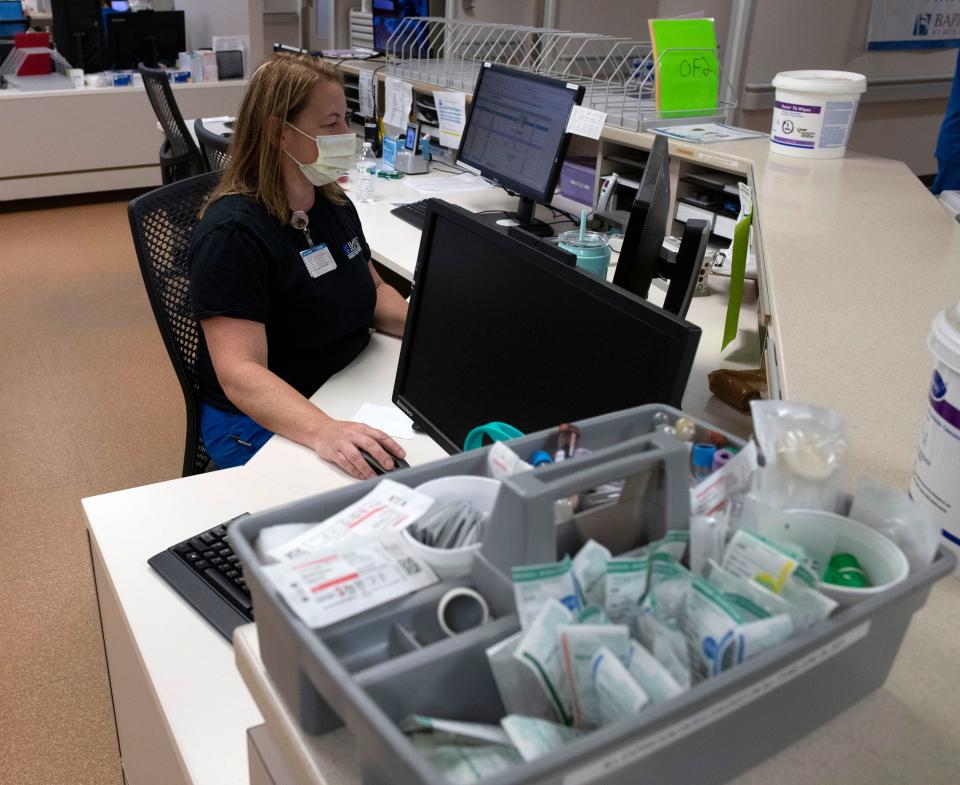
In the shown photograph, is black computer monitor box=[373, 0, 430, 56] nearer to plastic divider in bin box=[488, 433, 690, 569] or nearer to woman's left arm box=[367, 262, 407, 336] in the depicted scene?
woman's left arm box=[367, 262, 407, 336]

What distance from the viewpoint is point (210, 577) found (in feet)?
3.91

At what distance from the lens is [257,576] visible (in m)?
0.54

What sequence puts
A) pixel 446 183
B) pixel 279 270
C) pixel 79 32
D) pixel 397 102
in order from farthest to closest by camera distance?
1. pixel 79 32
2. pixel 397 102
3. pixel 446 183
4. pixel 279 270

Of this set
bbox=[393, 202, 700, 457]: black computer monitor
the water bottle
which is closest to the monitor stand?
the water bottle

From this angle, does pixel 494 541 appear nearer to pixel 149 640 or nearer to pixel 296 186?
pixel 149 640

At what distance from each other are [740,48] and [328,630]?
4.67 meters

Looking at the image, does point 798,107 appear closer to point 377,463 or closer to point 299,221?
point 299,221

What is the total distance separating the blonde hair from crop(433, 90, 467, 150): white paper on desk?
1.22 metres

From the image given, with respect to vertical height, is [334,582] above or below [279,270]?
above

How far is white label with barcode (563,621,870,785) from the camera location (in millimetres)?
449

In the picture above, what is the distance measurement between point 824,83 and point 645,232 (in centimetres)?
100

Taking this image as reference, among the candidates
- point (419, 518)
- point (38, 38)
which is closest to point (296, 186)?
point (419, 518)

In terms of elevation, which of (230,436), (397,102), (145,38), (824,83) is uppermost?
(824,83)

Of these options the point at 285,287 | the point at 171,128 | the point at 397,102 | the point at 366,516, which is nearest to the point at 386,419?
the point at 285,287
